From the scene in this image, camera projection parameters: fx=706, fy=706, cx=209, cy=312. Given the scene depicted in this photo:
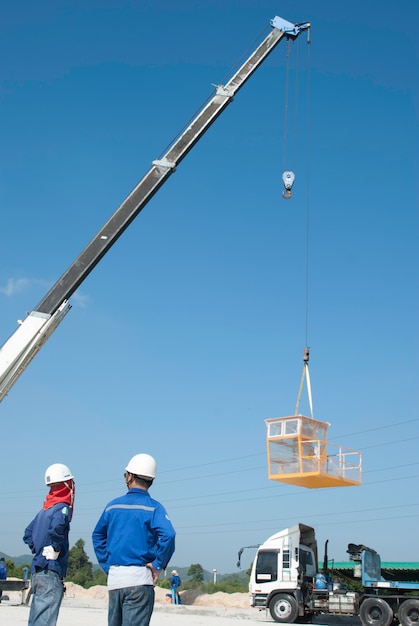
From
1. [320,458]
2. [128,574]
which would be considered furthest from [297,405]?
[128,574]

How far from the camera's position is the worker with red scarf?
7.05 m

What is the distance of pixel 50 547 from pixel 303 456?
36.6ft

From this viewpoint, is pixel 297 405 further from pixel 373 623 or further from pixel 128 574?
pixel 128 574

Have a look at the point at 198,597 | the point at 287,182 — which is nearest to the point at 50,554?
the point at 287,182

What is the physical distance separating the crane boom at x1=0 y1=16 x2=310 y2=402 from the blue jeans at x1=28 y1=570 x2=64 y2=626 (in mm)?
7169

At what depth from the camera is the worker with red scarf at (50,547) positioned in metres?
7.05

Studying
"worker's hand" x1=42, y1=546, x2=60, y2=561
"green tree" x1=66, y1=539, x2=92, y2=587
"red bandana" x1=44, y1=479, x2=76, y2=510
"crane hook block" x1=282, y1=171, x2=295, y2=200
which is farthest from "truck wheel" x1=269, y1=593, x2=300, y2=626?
"green tree" x1=66, y1=539, x2=92, y2=587

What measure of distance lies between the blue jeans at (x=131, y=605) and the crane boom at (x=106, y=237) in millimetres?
8630

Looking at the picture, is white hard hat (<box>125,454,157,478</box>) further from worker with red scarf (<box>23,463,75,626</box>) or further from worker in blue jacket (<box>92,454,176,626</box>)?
worker with red scarf (<box>23,463,75,626</box>)

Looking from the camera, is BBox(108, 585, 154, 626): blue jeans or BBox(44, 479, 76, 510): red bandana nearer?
BBox(108, 585, 154, 626): blue jeans

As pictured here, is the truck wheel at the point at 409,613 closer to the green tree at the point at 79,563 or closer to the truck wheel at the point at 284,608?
the truck wheel at the point at 284,608

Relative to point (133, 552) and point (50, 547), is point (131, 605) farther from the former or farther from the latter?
point (50, 547)

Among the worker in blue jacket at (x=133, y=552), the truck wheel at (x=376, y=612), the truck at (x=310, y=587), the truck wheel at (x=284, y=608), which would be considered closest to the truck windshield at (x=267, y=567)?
the truck at (x=310, y=587)

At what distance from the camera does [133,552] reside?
5863 millimetres
